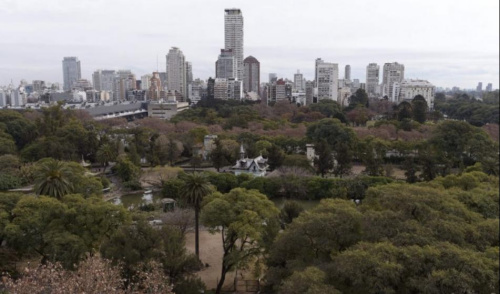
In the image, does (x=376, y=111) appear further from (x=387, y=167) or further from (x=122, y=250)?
(x=122, y=250)

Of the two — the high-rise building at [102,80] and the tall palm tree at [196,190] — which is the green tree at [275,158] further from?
the high-rise building at [102,80]

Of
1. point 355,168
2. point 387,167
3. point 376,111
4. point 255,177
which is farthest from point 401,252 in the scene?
point 376,111

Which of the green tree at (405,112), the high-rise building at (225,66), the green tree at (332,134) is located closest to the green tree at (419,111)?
the green tree at (405,112)

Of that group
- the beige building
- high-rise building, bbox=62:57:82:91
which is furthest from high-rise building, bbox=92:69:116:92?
the beige building

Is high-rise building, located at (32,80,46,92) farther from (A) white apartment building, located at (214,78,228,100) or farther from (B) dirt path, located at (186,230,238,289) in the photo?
(B) dirt path, located at (186,230,238,289)

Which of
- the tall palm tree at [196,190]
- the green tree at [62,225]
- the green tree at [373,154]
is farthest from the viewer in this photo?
the green tree at [373,154]

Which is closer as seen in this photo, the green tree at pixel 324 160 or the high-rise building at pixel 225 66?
the green tree at pixel 324 160
